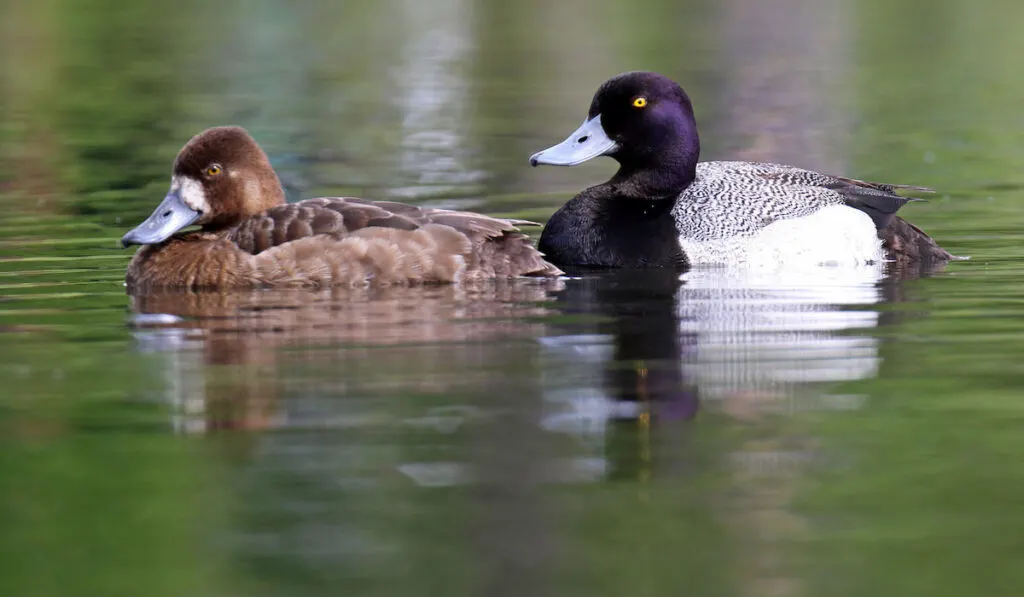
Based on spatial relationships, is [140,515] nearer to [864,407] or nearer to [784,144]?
[864,407]

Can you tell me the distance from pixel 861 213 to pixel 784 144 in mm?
6699

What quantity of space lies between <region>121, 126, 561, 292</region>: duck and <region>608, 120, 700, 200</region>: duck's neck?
4.28ft

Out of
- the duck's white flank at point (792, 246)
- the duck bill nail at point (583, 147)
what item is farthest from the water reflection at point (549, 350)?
the duck bill nail at point (583, 147)

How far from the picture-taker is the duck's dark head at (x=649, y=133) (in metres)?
10.9

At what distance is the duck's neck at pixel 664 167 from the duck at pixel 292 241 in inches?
51.4

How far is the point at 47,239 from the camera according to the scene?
11.6 meters

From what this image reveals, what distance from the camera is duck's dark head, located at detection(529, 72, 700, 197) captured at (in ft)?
35.7

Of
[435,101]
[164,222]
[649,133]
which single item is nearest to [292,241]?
[164,222]

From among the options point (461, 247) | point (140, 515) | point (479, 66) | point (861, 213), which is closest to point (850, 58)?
point (479, 66)

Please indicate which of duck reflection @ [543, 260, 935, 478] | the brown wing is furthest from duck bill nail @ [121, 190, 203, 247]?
duck reflection @ [543, 260, 935, 478]

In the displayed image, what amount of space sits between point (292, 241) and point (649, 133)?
2.71m

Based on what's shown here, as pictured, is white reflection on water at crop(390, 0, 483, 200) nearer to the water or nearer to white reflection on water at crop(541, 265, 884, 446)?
the water

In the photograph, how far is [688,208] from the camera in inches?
413

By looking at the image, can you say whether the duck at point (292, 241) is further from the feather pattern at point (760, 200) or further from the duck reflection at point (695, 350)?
the feather pattern at point (760, 200)
